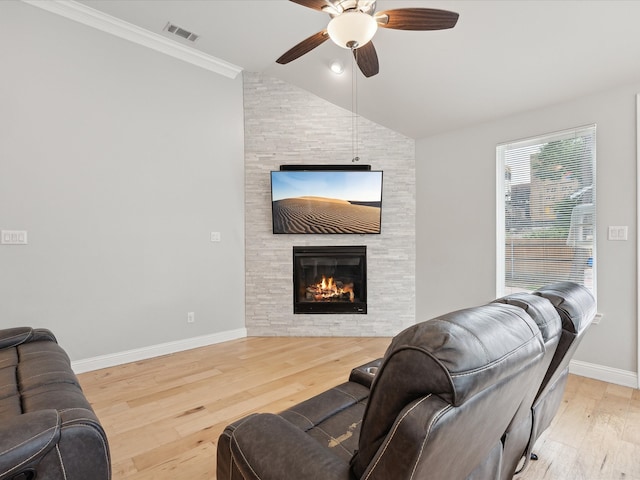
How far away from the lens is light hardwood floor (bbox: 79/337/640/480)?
1.73 meters

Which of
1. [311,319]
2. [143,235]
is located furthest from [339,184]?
[143,235]

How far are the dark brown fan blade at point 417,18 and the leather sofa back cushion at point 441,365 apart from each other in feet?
5.99

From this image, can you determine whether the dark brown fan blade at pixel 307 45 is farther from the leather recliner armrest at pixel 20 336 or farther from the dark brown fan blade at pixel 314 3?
the leather recliner armrest at pixel 20 336

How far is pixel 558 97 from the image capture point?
9.70 ft

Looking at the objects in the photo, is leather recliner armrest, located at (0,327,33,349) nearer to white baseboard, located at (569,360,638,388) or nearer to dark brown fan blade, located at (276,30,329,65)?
dark brown fan blade, located at (276,30,329,65)

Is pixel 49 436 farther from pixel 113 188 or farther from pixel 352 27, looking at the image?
pixel 113 188

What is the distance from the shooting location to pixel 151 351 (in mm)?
3268

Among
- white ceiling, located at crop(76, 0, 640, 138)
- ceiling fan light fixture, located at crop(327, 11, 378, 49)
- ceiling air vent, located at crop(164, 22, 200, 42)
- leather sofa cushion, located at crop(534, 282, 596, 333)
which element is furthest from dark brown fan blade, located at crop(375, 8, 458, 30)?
ceiling air vent, located at crop(164, 22, 200, 42)

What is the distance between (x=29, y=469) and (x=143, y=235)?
271 centimetres

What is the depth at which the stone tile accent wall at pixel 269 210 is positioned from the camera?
3990mm

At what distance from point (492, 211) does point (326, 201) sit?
1825mm

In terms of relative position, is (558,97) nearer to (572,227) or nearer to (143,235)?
(572,227)

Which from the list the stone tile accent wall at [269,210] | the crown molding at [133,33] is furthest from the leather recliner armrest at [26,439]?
the crown molding at [133,33]

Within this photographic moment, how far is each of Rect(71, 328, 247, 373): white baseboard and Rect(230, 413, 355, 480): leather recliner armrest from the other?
264 centimetres
